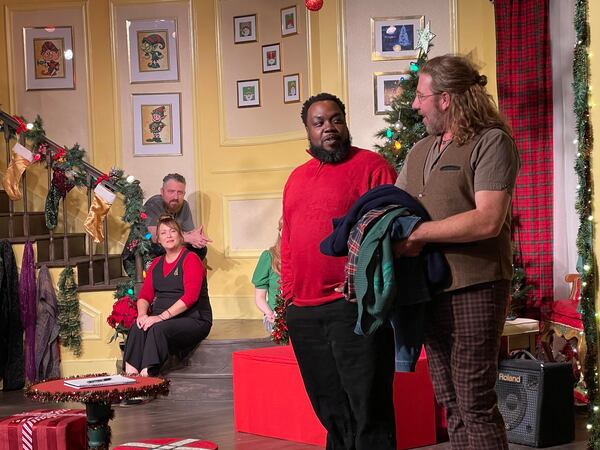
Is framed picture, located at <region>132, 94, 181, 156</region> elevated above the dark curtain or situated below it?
above

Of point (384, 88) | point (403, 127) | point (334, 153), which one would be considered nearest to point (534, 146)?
point (403, 127)

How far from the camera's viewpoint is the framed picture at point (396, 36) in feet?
22.0

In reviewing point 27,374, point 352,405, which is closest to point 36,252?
point 27,374

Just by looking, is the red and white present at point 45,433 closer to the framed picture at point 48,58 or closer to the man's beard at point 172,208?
the man's beard at point 172,208

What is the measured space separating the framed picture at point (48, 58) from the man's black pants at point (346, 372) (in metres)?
5.57

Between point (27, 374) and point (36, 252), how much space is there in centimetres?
Result: 91

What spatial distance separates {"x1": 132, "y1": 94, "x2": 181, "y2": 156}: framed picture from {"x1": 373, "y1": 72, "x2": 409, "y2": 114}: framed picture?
1.95 metres

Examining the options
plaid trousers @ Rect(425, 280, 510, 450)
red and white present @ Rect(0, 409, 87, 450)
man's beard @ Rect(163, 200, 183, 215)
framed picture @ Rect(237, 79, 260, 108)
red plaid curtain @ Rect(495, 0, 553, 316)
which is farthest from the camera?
framed picture @ Rect(237, 79, 260, 108)

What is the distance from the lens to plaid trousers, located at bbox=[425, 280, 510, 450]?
7.29 ft

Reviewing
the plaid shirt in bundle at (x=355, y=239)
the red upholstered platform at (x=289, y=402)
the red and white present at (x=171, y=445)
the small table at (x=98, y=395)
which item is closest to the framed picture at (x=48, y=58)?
the red upholstered platform at (x=289, y=402)

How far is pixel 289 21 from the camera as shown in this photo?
24.2 feet

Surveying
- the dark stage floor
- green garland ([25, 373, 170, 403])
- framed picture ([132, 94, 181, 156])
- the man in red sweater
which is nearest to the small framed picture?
framed picture ([132, 94, 181, 156])

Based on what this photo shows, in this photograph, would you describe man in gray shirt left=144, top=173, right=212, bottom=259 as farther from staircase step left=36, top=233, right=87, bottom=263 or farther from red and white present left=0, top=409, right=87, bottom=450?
red and white present left=0, top=409, right=87, bottom=450

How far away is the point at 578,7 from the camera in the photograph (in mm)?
2898
